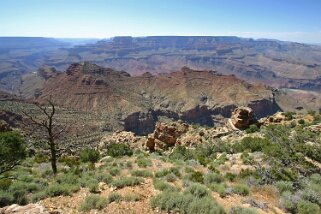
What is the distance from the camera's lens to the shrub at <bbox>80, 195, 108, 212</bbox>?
36.8 feet

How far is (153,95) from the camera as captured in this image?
167250 millimetres

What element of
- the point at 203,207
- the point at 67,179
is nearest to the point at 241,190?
the point at 203,207

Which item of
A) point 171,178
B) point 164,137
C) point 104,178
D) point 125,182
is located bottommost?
point 164,137

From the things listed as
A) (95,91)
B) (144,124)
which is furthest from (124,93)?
(144,124)

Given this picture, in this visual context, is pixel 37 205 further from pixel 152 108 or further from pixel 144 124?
pixel 152 108

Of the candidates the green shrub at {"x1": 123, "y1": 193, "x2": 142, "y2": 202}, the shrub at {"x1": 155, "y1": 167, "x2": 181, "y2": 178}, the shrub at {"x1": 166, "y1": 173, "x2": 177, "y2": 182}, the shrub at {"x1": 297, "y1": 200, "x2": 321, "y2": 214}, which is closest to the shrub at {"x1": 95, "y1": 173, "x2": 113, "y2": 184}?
the shrub at {"x1": 155, "y1": 167, "x2": 181, "y2": 178}

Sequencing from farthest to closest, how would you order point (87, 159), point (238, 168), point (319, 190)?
point (87, 159)
point (238, 168)
point (319, 190)

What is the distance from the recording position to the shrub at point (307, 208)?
474 inches

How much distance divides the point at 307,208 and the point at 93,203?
8060 millimetres

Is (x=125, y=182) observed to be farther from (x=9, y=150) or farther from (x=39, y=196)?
(x=9, y=150)

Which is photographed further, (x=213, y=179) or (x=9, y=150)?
(x=9, y=150)

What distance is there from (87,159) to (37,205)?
50.6ft

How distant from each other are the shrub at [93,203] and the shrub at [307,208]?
24.2ft

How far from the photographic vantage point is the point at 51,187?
Result: 13039 millimetres
